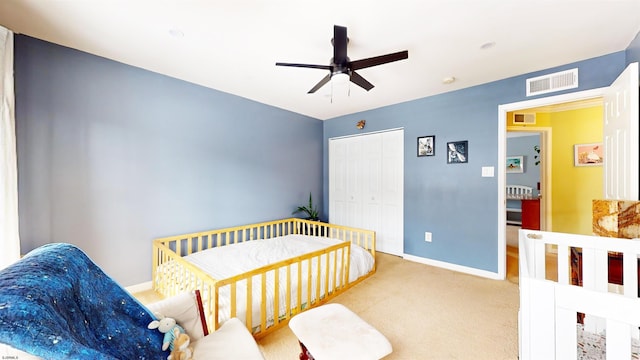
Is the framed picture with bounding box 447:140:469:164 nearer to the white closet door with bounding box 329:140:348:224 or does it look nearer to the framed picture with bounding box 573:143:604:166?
the white closet door with bounding box 329:140:348:224

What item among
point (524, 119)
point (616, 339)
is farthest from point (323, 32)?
point (524, 119)

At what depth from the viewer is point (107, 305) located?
3.22ft

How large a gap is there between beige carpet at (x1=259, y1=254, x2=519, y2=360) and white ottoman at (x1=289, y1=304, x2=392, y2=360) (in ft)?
1.48

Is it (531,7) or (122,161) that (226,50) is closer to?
(122,161)

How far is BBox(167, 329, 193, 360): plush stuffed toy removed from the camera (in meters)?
1.09

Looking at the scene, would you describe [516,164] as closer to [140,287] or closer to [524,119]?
[524,119]

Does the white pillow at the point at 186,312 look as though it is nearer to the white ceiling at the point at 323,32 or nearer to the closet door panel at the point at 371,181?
the white ceiling at the point at 323,32

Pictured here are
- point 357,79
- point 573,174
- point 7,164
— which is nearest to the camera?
point 7,164

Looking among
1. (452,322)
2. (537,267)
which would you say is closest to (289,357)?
(452,322)

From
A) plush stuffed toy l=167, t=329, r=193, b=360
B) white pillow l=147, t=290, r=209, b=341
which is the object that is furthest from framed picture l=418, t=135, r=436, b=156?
plush stuffed toy l=167, t=329, r=193, b=360

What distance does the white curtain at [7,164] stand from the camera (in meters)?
1.50

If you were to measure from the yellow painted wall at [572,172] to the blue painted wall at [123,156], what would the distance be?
14.3ft

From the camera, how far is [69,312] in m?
0.74

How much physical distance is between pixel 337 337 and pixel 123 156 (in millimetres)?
2628
